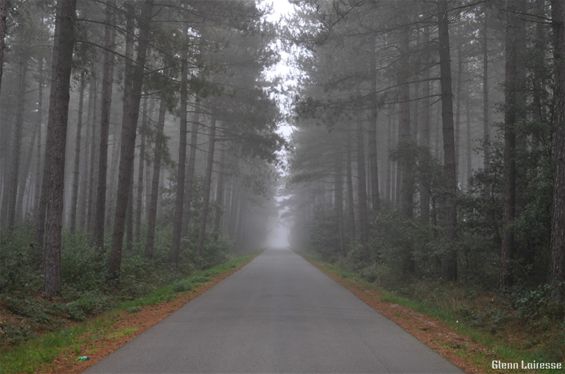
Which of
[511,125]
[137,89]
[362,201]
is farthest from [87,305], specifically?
[362,201]

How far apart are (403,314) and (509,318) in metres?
2.28

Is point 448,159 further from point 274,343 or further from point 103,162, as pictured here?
point 103,162

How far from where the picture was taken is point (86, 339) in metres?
8.12

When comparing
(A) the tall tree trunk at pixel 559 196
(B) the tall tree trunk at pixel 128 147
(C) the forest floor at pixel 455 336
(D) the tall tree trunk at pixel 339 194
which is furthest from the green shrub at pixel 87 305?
(D) the tall tree trunk at pixel 339 194

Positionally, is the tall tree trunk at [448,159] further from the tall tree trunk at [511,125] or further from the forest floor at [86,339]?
the forest floor at [86,339]

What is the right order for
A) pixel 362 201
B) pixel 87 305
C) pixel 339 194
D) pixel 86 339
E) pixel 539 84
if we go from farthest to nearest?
pixel 339 194
pixel 362 201
pixel 539 84
pixel 87 305
pixel 86 339

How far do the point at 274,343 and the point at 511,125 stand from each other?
835 centimetres

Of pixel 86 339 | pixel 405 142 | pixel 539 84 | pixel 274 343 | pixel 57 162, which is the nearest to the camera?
pixel 274 343

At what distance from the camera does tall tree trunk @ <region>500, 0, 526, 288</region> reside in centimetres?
1220

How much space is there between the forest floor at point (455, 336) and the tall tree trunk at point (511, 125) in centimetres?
212

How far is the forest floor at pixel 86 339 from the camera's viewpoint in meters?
6.47

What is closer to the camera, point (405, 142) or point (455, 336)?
point (455, 336)

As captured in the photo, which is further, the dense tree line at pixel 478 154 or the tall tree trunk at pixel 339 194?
the tall tree trunk at pixel 339 194

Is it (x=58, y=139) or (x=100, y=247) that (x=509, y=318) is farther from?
(x=100, y=247)
